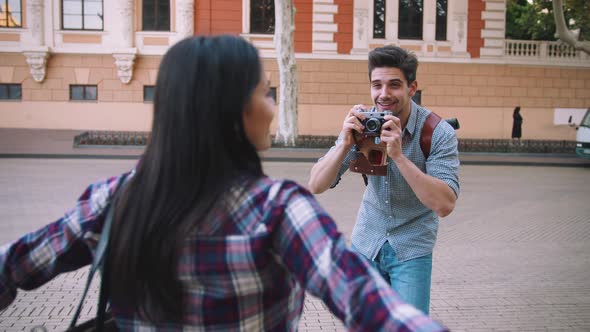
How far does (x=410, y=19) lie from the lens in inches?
1086

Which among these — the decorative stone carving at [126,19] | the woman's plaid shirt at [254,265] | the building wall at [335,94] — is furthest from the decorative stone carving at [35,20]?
the woman's plaid shirt at [254,265]

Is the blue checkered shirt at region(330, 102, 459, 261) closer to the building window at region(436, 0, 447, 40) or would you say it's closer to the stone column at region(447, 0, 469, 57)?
the stone column at region(447, 0, 469, 57)

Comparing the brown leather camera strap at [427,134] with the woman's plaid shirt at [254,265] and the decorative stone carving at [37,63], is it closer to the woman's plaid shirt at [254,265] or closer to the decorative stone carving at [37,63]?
the woman's plaid shirt at [254,265]

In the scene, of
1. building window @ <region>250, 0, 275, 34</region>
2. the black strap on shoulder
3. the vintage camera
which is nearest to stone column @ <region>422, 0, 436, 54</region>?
building window @ <region>250, 0, 275, 34</region>

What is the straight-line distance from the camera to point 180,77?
4.76 ft

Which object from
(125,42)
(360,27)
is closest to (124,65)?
(125,42)

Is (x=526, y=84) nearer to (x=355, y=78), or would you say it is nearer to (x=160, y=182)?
(x=355, y=78)

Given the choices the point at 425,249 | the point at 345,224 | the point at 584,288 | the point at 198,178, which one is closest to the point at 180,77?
the point at 198,178

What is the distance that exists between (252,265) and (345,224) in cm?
777

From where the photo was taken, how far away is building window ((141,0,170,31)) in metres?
26.5

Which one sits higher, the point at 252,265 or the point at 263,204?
A: the point at 263,204

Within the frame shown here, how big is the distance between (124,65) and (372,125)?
2453cm

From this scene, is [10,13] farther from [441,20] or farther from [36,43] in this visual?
[441,20]

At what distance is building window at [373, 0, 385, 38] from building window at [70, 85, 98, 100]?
12181mm
